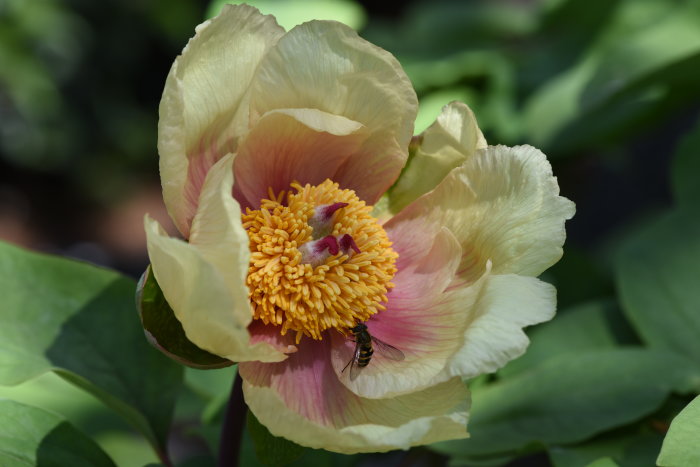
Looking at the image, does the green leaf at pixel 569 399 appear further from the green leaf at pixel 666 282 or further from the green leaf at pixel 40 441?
the green leaf at pixel 40 441

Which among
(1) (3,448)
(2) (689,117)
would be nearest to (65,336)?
(1) (3,448)

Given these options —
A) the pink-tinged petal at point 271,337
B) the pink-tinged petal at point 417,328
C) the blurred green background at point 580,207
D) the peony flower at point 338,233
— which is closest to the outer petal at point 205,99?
the peony flower at point 338,233

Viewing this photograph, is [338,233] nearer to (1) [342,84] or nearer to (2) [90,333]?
(1) [342,84]

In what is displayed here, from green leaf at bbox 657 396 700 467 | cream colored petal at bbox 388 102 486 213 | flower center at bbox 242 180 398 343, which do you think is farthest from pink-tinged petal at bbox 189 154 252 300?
green leaf at bbox 657 396 700 467

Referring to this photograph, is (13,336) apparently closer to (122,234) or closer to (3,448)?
(3,448)

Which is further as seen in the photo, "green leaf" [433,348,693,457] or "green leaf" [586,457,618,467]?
"green leaf" [433,348,693,457]

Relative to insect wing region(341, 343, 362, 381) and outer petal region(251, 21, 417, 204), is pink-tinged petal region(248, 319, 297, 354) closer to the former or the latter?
insect wing region(341, 343, 362, 381)
